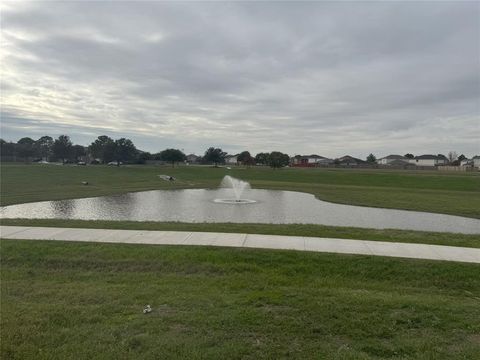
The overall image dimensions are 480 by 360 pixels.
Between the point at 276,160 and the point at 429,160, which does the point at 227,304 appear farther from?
the point at 429,160

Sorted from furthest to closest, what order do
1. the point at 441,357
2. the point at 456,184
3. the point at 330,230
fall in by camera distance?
1. the point at 456,184
2. the point at 330,230
3. the point at 441,357

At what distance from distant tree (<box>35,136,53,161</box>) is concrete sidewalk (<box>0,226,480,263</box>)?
136m

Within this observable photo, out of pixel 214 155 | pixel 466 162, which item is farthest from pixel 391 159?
pixel 214 155

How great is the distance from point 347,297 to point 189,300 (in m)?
2.19

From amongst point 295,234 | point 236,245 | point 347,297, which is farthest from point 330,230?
point 347,297

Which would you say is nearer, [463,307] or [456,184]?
[463,307]

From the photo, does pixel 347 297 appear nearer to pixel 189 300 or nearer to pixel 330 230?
pixel 189 300

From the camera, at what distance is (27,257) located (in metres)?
7.64

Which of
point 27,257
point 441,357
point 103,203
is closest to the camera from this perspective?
point 441,357

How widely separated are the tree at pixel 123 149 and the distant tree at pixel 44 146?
3650cm

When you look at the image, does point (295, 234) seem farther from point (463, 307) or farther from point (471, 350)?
point (471, 350)

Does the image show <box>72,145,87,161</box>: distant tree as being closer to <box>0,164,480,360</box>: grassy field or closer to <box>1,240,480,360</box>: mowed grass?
<box>0,164,480,360</box>: grassy field

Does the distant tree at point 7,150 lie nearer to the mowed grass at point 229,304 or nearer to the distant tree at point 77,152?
the distant tree at point 77,152

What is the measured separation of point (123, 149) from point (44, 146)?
47.5 meters
